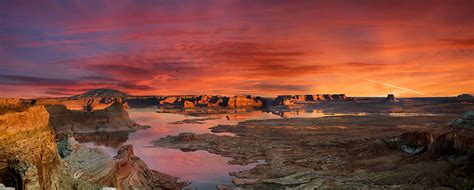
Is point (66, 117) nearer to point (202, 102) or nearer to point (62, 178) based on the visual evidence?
point (62, 178)

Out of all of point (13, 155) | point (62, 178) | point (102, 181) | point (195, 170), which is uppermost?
point (13, 155)

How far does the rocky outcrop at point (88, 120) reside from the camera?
5653 centimetres

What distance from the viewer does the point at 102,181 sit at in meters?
16.6

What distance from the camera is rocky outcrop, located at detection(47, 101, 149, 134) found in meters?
56.5

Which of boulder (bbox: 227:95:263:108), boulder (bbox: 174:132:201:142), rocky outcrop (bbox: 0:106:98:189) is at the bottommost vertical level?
boulder (bbox: 174:132:201:142)

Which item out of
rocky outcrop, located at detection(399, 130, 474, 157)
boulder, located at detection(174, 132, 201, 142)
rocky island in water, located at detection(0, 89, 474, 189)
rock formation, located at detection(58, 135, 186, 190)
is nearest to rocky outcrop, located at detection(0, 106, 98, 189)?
rocky island in water, located at detection(0, 89, 474, 189)

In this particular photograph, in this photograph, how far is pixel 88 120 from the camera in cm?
6006

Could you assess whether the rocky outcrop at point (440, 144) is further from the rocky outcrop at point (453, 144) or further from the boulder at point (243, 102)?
the boulder at point (243, 102)

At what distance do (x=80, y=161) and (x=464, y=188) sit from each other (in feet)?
65.1

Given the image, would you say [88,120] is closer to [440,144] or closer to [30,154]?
[440,144]

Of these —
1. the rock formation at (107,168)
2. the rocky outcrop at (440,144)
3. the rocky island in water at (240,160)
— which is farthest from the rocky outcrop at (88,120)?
the rocky outcrop at (440,144)

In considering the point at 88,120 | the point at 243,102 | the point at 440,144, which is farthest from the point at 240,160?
the point at 243,102

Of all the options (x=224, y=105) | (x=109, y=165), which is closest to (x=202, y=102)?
(x=224, y=105)

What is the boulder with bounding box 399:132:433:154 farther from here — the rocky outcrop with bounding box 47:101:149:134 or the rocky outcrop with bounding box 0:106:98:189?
the rocky outcrop with bounding box 47:101:149:134
